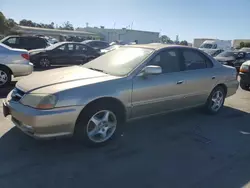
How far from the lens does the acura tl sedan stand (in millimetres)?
3586

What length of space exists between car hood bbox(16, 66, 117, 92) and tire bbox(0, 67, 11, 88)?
12.8 ft

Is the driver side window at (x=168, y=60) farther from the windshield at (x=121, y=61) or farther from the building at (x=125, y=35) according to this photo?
the building at (x=125, y=35)

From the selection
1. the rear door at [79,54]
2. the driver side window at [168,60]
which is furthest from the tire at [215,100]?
the rear door at [79,54]

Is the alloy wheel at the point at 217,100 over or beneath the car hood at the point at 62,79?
beneath

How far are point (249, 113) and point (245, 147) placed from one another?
2.35 metres

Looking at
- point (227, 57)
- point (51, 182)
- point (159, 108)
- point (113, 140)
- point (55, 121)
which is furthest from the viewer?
point (227, 57)

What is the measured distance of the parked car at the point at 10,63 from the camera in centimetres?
774

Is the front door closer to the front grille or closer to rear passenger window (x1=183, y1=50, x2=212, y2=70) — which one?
rear passenger window (x1=183, y1=50, x2=212, y2=70)

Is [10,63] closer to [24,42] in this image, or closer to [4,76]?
[4,76]

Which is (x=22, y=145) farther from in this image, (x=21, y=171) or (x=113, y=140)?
(x=113, y=140)

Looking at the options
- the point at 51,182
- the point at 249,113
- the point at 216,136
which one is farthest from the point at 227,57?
the point at 51,182

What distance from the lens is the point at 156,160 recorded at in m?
3.78

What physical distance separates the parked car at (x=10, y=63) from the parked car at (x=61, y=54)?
17.5ft

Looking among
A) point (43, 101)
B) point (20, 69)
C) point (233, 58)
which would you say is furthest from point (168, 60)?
point (233, 58)
